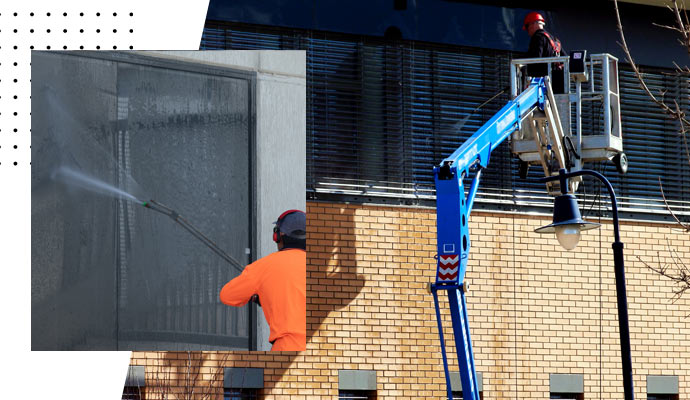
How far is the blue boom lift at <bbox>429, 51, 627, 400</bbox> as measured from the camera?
11375 millimetres

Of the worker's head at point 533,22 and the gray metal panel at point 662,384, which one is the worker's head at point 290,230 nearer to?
the worker's head at point 533,22

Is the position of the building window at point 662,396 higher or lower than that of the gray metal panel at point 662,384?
lower

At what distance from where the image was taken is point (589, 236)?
16641mm

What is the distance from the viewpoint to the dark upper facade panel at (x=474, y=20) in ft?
49.4

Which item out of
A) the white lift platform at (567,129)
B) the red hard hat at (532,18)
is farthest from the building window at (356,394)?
the red hard hat at (532,18)

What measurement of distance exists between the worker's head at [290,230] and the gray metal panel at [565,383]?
5.17 m

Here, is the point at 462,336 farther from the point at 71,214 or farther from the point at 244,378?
the point at 71,214

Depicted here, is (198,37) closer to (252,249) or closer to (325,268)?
(252,249)

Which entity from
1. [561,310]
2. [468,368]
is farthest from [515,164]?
[468,368]

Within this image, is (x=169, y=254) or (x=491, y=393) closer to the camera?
(x=169, y=254)

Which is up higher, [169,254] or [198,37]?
[198,37]

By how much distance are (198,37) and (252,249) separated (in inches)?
97.9

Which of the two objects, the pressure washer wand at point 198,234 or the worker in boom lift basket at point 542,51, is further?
the worker in boom lift basket at point 542,51

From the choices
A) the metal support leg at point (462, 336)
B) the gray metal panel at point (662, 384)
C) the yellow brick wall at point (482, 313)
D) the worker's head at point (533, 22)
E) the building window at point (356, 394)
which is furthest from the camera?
the gray metal panel at point (662, 384)
